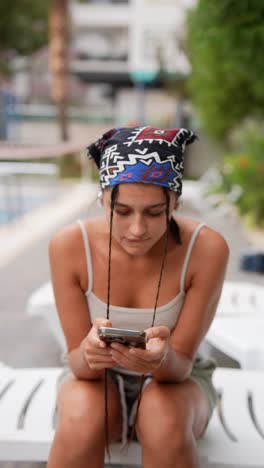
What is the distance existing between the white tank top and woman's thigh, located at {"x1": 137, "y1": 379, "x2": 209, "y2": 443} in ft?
0.58

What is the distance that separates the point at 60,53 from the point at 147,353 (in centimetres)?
1698

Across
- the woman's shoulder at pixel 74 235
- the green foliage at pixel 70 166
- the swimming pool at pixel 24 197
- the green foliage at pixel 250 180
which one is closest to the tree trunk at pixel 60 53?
the green foliage at pixel 70 166

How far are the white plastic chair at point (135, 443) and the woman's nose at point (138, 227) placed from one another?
2.17 feet

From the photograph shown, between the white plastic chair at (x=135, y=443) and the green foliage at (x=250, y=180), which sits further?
the green foliage at (x=250, y=180)

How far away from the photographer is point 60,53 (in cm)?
1745

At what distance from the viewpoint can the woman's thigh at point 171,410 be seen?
1632 millimetres

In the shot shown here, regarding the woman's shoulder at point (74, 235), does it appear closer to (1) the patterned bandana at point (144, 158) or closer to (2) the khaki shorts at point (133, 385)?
(1) the patterned bandana at point (144, 158)

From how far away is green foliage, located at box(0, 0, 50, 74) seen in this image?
23.4 metres

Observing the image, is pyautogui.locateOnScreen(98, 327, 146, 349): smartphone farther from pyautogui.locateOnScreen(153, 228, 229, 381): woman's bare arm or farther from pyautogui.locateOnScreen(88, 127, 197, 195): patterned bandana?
pyautogui.locateOnScreen(88, 127, 197, 195): patterned bandana

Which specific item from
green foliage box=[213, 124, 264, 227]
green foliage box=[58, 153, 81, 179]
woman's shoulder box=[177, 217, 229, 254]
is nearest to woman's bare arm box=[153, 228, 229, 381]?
woman's shoulder box=[177, 217, 229, 254]

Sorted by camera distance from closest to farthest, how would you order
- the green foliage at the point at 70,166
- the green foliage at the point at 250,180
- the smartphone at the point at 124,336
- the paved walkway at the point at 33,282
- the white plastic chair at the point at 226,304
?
the smartphone at the point at 124,336, the white plastic chair at the point at 226,304, the paved walkway at the point at 33,282, the green foliage at the point at 250,180, the green foliage at the point at 70,166

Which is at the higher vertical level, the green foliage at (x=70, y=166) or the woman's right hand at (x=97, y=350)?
the woman's right hand at (x=97, y=350)

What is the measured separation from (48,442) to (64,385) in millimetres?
187

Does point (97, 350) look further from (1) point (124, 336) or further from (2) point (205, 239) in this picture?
(2) point (205, 239)
